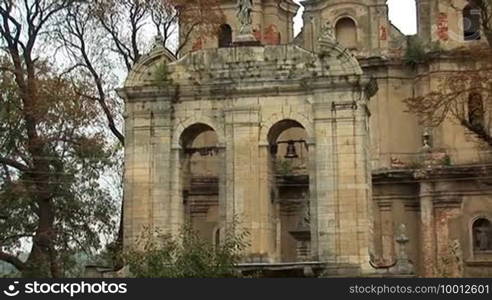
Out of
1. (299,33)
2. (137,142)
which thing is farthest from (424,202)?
(137,142)

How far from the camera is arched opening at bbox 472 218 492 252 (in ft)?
104

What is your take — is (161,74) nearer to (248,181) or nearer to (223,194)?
(223,194)

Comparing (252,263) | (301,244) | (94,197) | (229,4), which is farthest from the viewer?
(229,4)

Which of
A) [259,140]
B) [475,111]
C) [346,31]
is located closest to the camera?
[259,140]

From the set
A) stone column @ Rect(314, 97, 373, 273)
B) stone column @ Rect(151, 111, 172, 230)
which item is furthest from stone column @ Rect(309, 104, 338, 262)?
stone column @ Rect(151, 111, 172, 230)

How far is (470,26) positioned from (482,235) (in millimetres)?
7130

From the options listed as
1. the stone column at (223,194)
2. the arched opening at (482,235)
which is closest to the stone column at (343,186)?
the stone column at (223,194)

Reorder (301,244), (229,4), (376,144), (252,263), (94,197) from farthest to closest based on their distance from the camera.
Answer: (229,4), (376,144), (94,197), (301,244), (252,263)

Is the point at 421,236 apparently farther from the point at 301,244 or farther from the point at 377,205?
the point at 301,244

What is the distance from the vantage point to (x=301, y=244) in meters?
28.7

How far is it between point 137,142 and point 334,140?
14.8 ft

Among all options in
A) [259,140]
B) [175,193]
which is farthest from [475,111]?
[175,193]

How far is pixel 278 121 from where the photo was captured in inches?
877

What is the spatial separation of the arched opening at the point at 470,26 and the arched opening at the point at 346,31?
3.69 metres
